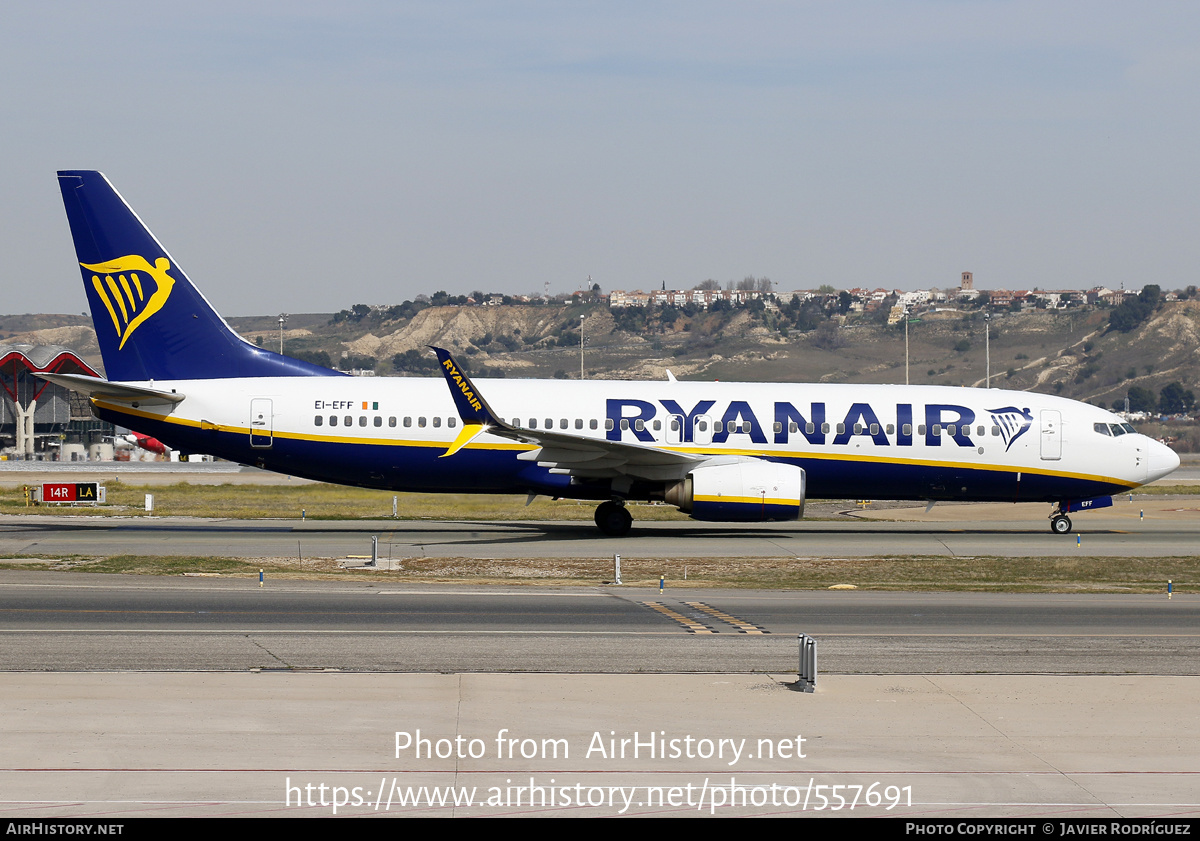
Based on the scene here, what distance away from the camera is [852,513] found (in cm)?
4841

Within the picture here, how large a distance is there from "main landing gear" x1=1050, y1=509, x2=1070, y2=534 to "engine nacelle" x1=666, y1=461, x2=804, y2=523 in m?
9.78

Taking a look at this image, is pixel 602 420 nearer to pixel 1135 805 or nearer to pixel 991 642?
pixel 991 642

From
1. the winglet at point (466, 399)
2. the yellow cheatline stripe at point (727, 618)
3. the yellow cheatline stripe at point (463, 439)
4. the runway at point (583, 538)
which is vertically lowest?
the runway at point (583, 538)

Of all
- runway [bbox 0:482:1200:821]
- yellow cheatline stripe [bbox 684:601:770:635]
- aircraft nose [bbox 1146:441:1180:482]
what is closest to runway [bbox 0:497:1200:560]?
aircraft nose [bbox 1146:441:1180:482]

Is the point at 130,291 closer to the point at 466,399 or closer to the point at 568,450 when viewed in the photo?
the point at 466,399

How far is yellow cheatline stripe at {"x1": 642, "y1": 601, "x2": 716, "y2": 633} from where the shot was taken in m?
18.7

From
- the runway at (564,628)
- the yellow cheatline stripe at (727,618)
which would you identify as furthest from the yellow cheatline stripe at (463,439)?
the yellow cheatline stripe at (727,618)

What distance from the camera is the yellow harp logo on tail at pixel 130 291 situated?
33688 millimetres

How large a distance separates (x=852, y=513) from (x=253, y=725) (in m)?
39.0

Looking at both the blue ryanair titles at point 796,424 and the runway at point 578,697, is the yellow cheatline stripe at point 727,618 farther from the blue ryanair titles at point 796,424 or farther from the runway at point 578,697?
the blue ryanair titles at point 796,424

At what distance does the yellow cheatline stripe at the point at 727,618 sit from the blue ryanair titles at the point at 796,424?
12.4 metres

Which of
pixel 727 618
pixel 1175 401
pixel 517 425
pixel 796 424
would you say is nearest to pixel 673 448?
Answer: pixel 796 424

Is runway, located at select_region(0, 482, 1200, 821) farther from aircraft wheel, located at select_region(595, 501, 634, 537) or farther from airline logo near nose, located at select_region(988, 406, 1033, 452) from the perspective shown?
airline logo near nose, located at select_region(988, 406, 1033, 452)
